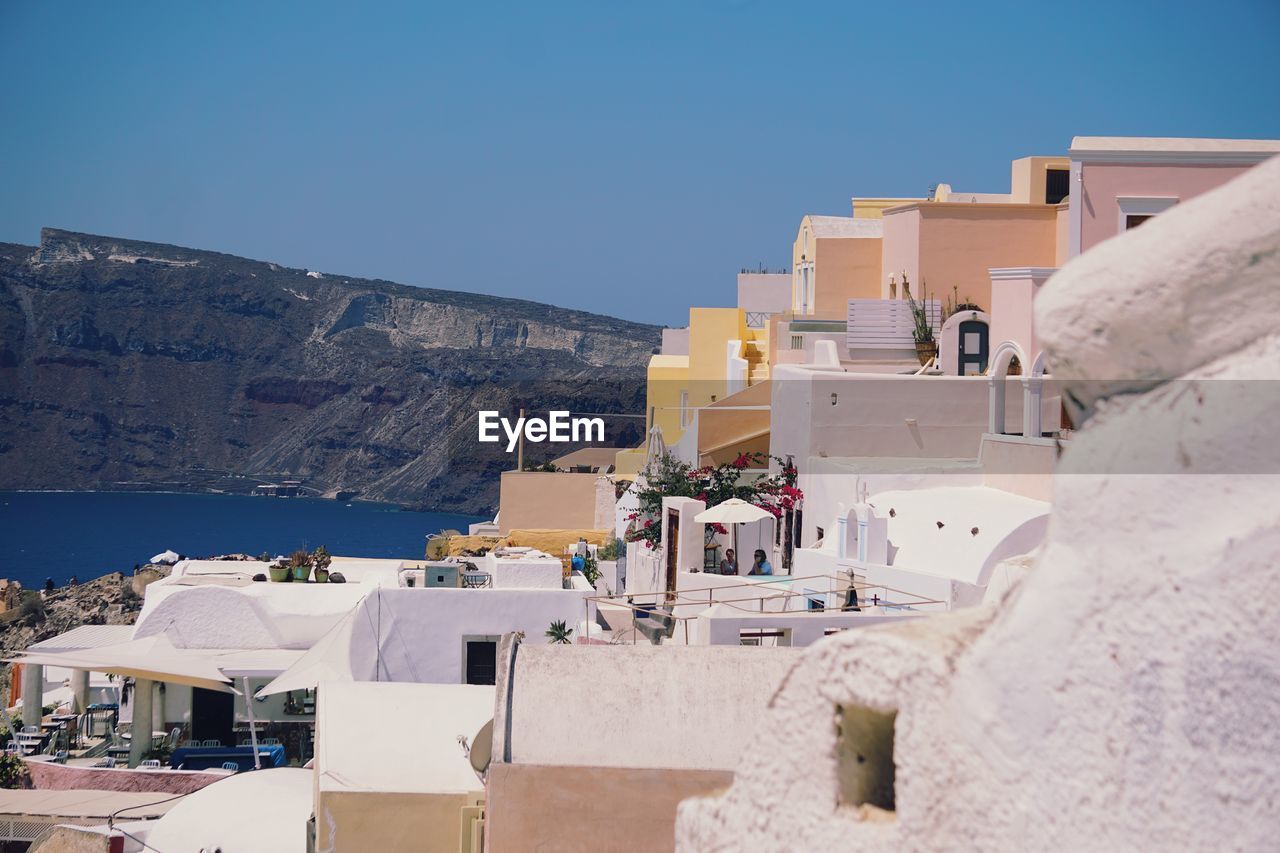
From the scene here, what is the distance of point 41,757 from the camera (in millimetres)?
20484

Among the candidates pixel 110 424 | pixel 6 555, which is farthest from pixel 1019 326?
pixel 110 424

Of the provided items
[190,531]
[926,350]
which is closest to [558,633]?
[926,350]

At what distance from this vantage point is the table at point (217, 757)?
20234mm

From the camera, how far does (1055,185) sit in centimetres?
2938

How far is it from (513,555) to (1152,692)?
19512 millimetres

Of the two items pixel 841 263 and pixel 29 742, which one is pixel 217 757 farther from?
pixel 841 263

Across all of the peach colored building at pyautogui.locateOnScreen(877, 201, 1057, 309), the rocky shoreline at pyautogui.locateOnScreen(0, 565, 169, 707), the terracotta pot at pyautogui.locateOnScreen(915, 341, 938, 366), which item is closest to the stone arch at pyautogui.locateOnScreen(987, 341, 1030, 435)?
the terracotta pot at pyautogui.locateOnScreen(915, 341, 938, 366)

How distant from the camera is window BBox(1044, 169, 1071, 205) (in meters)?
29.3

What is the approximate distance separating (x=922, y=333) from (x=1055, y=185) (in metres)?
4.59

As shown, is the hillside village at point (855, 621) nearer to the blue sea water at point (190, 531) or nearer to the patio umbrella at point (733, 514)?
the patio umbrella at point (733, 514)

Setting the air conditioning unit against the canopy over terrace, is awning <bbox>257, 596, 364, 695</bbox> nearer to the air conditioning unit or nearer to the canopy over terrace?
the canopy over terrace

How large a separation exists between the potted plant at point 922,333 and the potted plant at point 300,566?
10703mm

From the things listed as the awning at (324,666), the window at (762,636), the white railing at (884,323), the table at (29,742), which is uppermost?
the white railing at (884,323)

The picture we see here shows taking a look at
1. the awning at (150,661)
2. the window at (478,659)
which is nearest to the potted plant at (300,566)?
the awning at (150,661)
